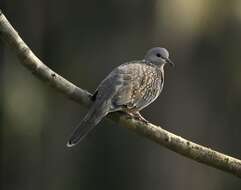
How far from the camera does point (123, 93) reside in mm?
5738

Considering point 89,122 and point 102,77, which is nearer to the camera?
point 89,122

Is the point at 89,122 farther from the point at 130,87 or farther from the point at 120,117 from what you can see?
the point at 130,87

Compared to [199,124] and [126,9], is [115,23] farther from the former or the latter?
[199,124]

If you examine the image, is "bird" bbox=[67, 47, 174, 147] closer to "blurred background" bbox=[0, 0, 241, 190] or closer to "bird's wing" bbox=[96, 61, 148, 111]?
"bird's wing" bbox=[96, 61, 148, 111]

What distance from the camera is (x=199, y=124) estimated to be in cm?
973

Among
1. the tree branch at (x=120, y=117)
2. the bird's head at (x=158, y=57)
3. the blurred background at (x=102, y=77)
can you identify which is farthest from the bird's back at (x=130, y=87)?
the blurred background at (x=102, y=77)

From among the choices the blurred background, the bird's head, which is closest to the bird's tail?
the bird's head

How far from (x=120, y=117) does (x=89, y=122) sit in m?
0.21

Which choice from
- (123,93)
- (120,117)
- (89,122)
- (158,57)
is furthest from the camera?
(158,57)

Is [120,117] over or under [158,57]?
under

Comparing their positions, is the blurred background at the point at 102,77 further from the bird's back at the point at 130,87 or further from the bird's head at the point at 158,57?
the bird's back at the point at 130,87

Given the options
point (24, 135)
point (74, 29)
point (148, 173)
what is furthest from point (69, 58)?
point (148, 173)

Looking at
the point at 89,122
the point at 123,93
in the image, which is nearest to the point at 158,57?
the point at 123,93

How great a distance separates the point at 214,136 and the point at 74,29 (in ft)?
6.10
